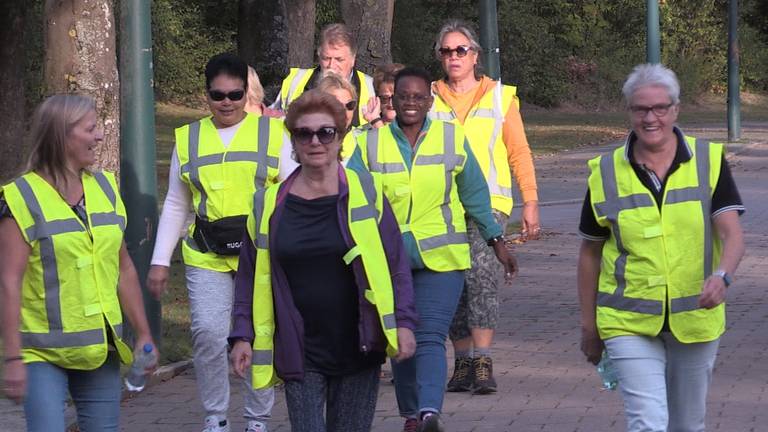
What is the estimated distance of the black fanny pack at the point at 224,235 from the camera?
680 cm

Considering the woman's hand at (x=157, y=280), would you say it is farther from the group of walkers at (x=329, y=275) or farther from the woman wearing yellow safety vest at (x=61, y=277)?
the woman wearing yellow safety vest at (x=61, y=277)

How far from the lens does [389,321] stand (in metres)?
5.04

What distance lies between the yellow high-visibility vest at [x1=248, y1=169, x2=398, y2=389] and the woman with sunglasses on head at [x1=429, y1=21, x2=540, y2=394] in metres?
2.75

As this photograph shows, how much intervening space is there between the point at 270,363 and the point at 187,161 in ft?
6.68

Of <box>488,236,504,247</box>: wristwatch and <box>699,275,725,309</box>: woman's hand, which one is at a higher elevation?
<box>699,275,725,309</box>: woman's hand

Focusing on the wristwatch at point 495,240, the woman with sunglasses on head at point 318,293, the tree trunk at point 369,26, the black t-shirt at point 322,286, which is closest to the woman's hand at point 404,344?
the woman with sunglasses on head at point 318,293

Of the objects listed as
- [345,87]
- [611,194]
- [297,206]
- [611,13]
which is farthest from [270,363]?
[611,13]

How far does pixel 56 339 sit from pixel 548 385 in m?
4.11

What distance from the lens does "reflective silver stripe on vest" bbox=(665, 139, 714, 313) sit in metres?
5.06

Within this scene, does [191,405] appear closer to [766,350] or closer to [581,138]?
[766,350]

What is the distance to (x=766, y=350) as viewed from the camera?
9406mm

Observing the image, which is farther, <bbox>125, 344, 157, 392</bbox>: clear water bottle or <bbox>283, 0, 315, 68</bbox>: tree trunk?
<bbox>283, 0, 315, 68</bbox>: tree trunk

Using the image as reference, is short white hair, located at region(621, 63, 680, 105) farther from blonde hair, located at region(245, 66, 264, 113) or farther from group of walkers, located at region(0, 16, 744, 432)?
blonde hair, located at region(245, 66, 264, 113)

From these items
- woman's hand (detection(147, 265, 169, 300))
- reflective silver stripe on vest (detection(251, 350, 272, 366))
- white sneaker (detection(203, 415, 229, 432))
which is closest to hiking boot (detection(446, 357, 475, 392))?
white sneaker (detection(203, 415, 229, 432))
